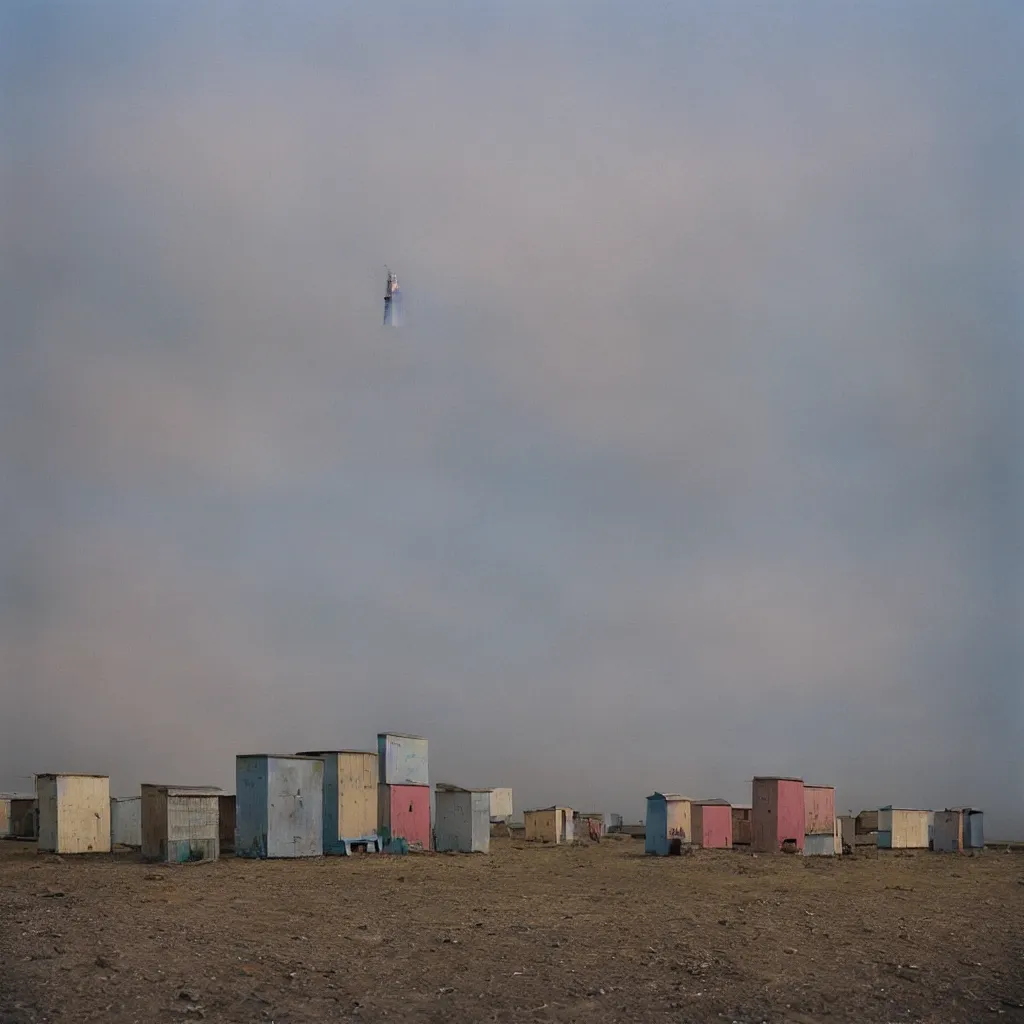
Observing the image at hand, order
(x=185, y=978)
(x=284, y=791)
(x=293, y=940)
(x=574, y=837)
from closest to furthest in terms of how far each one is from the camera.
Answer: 1. (x=185, y=978)
2. (x=293, y=940)
3. (x=284, y=791)
4. (x=574, y=837)

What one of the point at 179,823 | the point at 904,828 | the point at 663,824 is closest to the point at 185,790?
the point at 179,823

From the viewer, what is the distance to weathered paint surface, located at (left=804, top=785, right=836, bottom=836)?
128 ft

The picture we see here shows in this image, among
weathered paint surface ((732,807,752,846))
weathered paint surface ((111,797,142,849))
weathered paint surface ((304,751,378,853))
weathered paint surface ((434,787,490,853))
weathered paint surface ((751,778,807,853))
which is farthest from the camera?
weathered paint surface ((732,807,752,846))

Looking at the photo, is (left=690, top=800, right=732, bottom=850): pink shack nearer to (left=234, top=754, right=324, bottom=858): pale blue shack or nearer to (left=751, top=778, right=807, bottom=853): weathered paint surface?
(left=751, top=778, right=807, bottom=853): weathered paint surface

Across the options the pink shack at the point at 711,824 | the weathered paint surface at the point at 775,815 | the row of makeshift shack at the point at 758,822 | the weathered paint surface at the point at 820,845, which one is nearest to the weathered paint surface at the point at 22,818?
the row of makeshift shack at the point at 758,822

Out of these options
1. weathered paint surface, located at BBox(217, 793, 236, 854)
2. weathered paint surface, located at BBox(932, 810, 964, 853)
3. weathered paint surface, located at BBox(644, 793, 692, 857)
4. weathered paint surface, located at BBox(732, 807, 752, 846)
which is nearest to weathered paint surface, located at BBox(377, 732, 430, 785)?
weathered paint surface, located at BBox(217, 793, 236, 854)

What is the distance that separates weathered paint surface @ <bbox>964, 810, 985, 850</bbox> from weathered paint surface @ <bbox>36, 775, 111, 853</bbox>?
35.3 meters

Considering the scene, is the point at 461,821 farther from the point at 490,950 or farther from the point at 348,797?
the point at 490,950

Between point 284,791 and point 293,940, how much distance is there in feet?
48.1

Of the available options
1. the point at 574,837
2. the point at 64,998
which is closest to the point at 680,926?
the point at 64,998

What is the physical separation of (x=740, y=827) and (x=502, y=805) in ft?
62.1

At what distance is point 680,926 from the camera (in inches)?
704

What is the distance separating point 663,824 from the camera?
119ft

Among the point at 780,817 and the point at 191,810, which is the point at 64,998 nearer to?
the point at 191,810
